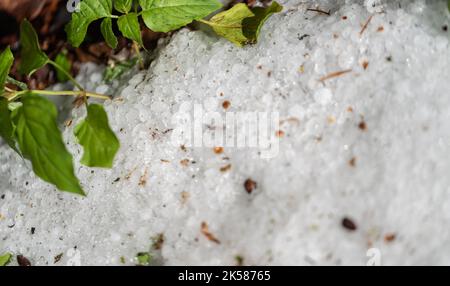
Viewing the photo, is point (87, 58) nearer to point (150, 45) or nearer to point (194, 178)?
point (150, 45)

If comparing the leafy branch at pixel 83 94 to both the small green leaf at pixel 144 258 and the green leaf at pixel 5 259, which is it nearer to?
the green leaf at pixel 5 259

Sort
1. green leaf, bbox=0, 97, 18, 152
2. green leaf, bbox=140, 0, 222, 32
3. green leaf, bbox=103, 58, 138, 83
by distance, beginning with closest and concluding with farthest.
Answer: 1. green leaf, bbox=0, 97, 18, 152
2. green leaf, bbox=140, 0, 222, 32
3. green leaf, bbox=103, 58, 138, 83

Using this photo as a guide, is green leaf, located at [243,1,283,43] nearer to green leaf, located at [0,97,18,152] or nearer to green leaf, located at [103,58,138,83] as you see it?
green leaf, located at [103,58,138,83]

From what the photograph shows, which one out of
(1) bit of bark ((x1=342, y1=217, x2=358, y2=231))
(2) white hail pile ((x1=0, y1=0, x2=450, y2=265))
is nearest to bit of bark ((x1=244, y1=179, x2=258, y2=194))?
(2) white hail pile ((x1=0, y1=0, x2=450, y2=265))

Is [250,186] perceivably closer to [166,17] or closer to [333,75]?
[333,75]

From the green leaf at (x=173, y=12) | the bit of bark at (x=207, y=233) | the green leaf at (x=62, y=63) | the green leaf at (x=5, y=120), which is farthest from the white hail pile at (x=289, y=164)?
the green leaf at (x=62, y=63)
